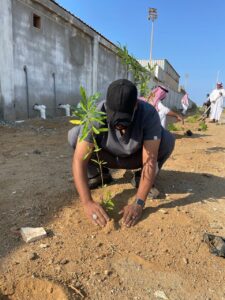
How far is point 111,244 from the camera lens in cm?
220

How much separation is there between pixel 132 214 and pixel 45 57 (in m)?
7.94

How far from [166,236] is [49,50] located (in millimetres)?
8352

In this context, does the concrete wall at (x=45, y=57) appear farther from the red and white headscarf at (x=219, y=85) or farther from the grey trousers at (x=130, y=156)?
the grey trousers at (x=130, y=156)

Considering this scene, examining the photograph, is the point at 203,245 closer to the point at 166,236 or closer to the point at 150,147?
the point at 166,236

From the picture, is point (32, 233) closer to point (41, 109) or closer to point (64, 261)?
point (64, 261)

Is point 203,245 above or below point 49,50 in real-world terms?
below

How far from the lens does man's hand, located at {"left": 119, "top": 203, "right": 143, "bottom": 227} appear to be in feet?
7.85

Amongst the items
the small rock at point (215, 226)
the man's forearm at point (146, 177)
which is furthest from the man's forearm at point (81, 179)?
the small rock at point (215, 226)

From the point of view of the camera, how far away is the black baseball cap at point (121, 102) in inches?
80.4

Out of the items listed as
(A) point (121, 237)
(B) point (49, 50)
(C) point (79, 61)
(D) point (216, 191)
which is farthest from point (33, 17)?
(A) point (121, 237)

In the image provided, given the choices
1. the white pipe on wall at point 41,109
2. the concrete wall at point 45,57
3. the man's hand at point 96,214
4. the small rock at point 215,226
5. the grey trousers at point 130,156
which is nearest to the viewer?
the man's hand at point 96,214

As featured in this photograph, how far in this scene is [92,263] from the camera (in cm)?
200

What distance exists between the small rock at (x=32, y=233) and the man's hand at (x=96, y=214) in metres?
0.35

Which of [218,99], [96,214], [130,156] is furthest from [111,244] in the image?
[218,99]
